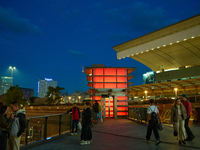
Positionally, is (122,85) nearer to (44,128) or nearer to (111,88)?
(111,88)

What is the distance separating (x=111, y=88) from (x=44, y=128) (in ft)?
44.5

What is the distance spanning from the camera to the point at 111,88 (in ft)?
72.8

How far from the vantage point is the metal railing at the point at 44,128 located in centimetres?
811

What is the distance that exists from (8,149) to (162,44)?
35193mm

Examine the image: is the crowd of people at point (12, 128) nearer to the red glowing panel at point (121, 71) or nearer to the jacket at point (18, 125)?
the jacket at point (18, 125)

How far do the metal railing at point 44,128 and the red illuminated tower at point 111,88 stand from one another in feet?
34.5

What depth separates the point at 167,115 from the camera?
16.4 metres

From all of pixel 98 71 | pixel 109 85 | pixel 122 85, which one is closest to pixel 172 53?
pixel 122 85

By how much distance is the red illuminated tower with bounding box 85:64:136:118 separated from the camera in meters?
21.8

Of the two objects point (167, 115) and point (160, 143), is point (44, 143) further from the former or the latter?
point (167, 115)

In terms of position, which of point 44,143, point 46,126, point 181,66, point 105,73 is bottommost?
point 44,143

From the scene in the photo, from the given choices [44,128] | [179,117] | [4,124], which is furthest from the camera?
[44,128]

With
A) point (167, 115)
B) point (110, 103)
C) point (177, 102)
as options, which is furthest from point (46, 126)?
point (110, 103)

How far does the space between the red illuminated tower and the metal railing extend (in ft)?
34.5
